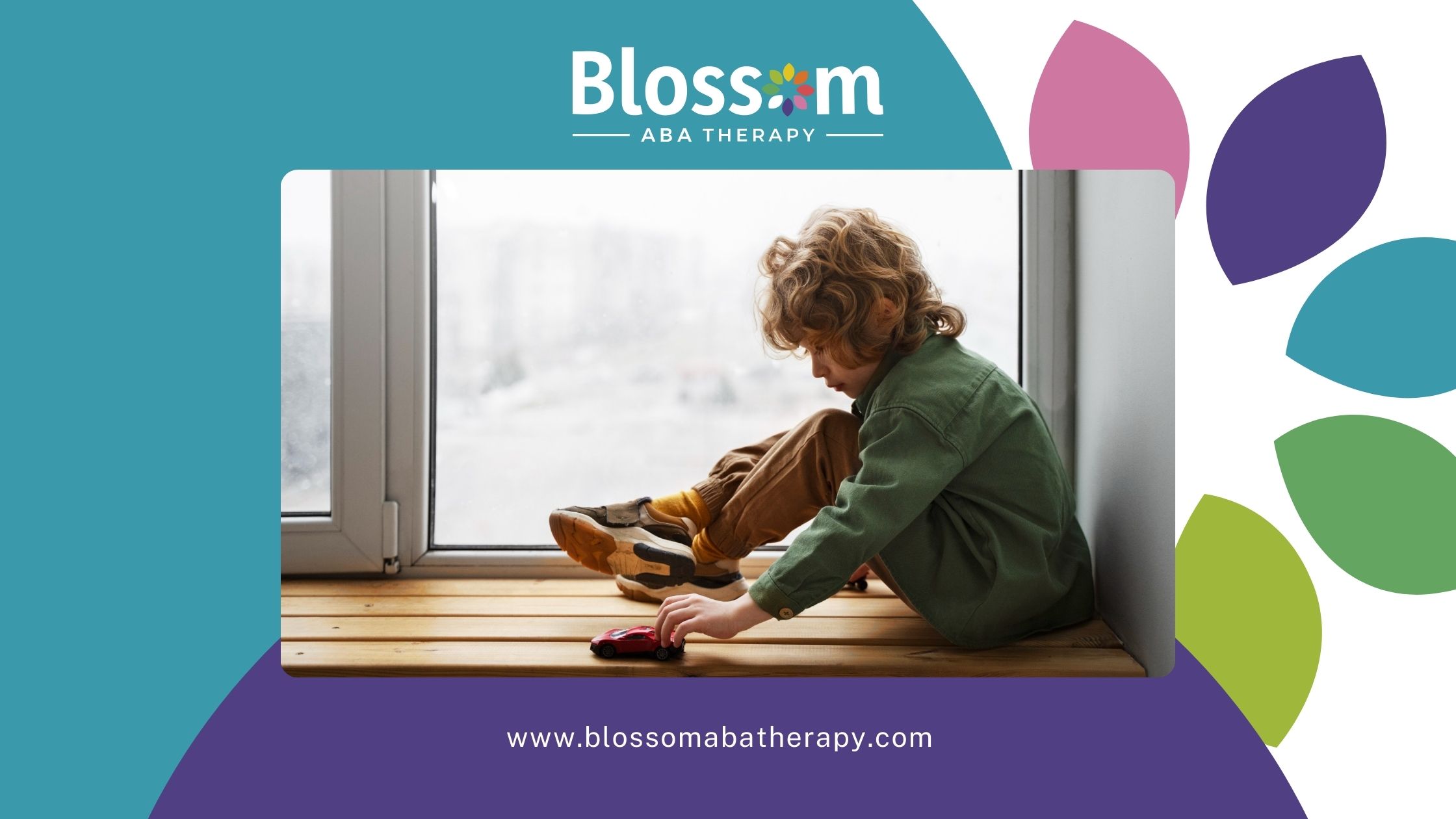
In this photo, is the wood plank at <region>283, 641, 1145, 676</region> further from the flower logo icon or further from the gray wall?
the flower logo icon

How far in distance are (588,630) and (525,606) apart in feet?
0.40

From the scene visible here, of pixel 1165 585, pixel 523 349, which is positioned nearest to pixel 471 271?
pixel 523 349

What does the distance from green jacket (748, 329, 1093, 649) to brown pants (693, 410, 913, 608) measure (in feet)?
0.24

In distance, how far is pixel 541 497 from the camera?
1.18 metres

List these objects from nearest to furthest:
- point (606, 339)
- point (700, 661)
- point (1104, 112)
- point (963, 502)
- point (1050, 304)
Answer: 1. point (1104, 112)
2. point (700, 661)
3. point (963, 502)
4. point (1050, 304)
5. point (606, 339)

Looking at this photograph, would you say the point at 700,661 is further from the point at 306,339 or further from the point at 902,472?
the point at 306,339

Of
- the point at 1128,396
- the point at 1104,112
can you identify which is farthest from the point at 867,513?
the point at 1104,112

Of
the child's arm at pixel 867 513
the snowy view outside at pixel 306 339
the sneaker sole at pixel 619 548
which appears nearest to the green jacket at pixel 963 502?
the child's arm at pixel 867 513

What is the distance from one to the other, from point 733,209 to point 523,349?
340 mm

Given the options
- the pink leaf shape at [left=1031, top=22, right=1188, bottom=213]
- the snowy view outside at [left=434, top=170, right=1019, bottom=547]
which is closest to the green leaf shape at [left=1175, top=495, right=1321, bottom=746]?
the pink leaf shape at [left=1031, top=22, right=1188, bottom=213]

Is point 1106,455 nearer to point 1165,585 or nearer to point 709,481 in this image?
point 1165,585

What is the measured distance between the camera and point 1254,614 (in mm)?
744

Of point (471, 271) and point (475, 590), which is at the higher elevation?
point (471, 271)

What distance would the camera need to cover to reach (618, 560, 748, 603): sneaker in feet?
3.51
